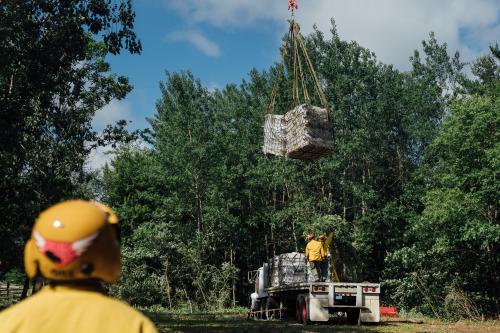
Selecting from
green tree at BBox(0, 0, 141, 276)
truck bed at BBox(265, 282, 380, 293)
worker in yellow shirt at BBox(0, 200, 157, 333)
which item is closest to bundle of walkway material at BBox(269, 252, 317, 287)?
truck bed at BBox(265, 282, 380, 293)

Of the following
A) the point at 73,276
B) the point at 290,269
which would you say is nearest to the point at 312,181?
the point at 290,269

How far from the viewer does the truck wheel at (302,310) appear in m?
18.8

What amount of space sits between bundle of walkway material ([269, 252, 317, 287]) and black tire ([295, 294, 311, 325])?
374 cm

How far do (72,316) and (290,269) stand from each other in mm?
22237

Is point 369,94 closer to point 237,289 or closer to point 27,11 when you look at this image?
point 237,289

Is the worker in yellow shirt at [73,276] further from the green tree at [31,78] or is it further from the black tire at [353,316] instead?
the black tire at [353,316]

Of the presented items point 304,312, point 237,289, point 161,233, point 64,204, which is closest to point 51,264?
point 64,204

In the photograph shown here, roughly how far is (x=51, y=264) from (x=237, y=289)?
151 feet

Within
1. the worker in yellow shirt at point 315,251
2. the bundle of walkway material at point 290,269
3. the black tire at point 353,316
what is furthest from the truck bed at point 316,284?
the bundle of walkway material at point 290,269

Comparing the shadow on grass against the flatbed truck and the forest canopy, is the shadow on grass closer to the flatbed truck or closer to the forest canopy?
the flatbed truck

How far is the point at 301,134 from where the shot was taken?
12602 mm

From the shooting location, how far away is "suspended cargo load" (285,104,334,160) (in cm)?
1248

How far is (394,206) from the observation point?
39.6 metres

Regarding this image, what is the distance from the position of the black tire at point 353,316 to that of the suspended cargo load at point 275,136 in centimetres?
830
